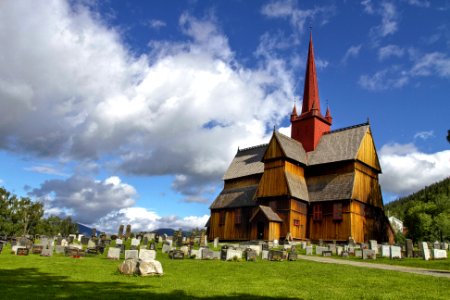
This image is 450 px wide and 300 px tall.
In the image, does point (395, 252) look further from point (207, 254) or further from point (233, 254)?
point (207, 254)

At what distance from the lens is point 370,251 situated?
91.7ft

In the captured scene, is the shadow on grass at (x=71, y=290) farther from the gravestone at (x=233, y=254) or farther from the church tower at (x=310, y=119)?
the church tower at (x=310, y=119)

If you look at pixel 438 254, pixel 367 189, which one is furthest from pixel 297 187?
pixel 438 254

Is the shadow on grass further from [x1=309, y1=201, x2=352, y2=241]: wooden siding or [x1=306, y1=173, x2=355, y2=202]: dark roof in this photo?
[x1=306, y1=173, x2=355, y2=202]: dark roof

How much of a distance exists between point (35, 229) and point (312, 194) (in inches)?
1882

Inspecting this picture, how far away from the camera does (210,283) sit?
15227mm

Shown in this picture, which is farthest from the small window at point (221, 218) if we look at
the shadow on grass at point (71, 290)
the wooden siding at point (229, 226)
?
the shadow on grass at point (71, 290)

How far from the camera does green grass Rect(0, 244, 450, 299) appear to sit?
1239 centimetres

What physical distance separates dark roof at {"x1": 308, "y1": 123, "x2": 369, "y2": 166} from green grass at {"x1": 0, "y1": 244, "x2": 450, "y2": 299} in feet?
89.1

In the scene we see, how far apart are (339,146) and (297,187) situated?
745cm

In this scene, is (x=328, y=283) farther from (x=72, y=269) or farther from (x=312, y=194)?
(x=312, y=194)

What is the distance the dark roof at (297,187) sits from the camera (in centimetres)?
4439

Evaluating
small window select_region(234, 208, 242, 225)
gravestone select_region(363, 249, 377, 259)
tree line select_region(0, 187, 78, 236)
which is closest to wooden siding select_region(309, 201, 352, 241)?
small window select_region(234, 208, 242, 225)

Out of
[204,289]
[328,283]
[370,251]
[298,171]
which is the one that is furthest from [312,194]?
[204,289]
